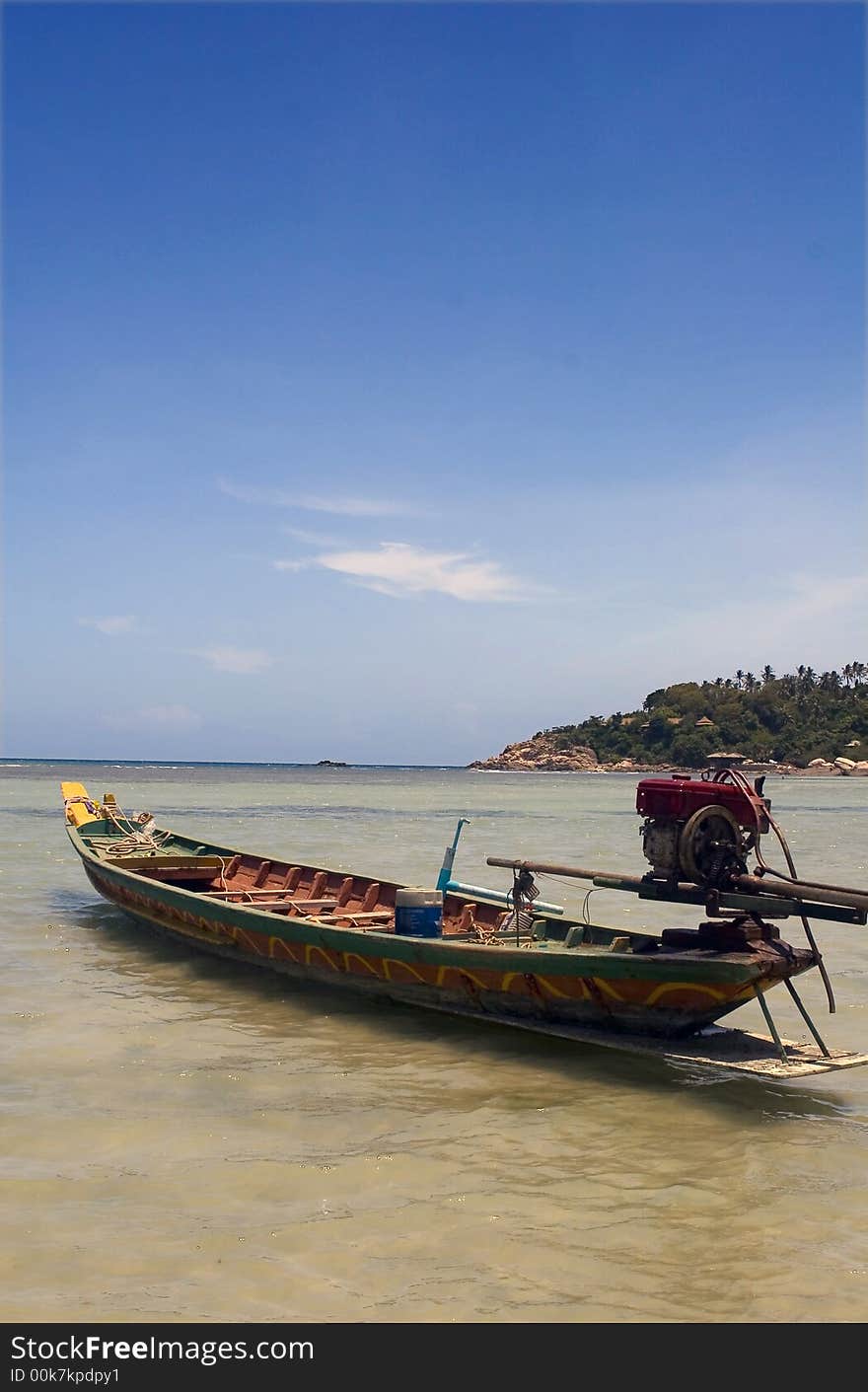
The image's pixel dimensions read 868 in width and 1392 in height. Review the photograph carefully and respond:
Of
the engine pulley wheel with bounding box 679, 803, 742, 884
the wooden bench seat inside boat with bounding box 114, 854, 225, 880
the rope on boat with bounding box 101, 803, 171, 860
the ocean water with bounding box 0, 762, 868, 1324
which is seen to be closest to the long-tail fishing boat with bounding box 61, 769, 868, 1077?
the engine pulley wheel with bounding box 679, 803, 742, 884

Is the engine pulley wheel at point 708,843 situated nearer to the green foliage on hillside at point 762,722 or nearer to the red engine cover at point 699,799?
the red engine cover at point 699,799

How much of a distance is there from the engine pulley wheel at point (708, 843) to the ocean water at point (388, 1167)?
2125 millimetres

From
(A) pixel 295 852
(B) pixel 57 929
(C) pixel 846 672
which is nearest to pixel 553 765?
(C) pixel 846 672

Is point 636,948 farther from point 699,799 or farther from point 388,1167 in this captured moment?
point 388,1167

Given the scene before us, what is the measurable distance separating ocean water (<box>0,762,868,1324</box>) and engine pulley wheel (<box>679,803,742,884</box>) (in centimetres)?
212

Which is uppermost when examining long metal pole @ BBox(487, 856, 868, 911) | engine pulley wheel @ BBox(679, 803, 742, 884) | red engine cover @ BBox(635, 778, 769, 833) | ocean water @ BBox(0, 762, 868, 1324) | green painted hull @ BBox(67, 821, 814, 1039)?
red engine cover @ BBox(635, 778, 769, 833)

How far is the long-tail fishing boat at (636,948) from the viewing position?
383 inches

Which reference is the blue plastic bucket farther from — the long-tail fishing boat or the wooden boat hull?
the wooden boat hull

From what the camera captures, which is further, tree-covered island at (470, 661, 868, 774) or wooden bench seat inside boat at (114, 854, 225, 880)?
tree-covered island at (470, 661, 868, 774)

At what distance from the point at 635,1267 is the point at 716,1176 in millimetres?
1750

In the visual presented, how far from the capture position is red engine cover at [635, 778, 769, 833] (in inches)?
397

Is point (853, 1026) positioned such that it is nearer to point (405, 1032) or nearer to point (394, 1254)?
A: point (405, 1032)

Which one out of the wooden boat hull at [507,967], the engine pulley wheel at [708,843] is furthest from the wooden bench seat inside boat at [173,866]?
the engine pulley wheel at [708,843]

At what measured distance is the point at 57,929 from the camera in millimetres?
18062
